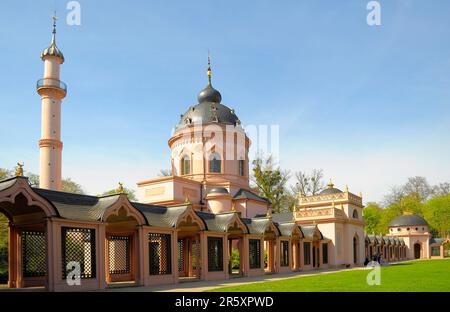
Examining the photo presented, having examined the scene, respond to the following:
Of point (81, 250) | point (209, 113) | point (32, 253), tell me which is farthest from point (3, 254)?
point (209, 113)

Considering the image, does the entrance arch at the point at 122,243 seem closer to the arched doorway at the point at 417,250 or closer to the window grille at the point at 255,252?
the window grille at the point at 255,252

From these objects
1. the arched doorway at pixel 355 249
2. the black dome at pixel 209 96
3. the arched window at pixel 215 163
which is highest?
Result: the black dome at pixel 209 96

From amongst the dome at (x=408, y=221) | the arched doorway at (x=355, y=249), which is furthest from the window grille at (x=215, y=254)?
the dome at (x=408, y=221)

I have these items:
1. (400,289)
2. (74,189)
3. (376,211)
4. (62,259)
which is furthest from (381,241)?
(62,259)

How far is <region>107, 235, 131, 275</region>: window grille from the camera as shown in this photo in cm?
2578

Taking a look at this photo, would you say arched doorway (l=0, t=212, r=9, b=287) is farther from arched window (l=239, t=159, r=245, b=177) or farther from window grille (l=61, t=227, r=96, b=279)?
arched window (l=239, t=159, r=245, b=177)

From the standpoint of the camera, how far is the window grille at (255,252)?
99.2ft

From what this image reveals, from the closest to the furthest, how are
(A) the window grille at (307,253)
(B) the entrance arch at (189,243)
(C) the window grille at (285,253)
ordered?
1. (B) the entrance arch at (189,243)
2. (C) the window grille at (285,253)
3. (A) the window grille at (307,253)

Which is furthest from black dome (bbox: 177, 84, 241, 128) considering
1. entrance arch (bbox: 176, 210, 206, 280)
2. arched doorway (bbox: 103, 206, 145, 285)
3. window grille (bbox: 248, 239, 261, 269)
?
arched doorway (bbox: 103, 206, 145, 285)

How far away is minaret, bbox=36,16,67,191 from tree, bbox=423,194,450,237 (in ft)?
222

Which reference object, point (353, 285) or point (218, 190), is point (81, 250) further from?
point (218, 190)

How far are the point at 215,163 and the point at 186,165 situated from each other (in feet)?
9.34

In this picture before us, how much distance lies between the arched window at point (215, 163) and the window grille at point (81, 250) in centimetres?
2509

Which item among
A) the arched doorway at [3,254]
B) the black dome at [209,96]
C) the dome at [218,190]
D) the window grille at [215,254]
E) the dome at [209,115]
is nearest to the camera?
the arched doorway at [3,254]
